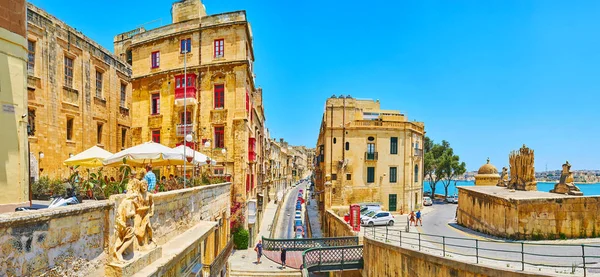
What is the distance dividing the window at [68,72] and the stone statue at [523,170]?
2680 cm

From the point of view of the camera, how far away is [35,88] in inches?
568

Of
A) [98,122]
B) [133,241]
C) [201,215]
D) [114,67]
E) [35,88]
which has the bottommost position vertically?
[201,215]

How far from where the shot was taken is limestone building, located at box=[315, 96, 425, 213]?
99.9ft

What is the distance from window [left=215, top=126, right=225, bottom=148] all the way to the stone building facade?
6.39 metres

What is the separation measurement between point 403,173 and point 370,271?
17.4m

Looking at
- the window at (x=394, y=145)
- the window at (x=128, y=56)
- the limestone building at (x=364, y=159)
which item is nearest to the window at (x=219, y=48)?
the window at (x=128, y=56)

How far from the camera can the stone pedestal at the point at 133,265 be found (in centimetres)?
433

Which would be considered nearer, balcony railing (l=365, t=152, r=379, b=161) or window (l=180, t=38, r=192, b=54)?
window (l=180, t=38, r=192, b=54)

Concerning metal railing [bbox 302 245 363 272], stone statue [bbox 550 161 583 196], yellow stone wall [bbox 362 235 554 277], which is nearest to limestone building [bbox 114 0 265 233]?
metal railing [bbox 302 245 363 272]

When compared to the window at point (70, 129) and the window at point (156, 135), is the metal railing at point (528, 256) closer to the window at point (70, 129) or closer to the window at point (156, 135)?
the window at point (70, 129)

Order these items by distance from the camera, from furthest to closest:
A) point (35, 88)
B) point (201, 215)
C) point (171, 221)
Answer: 1. point (35, 88)
2. point (201, 215)
3. point (171, 221)

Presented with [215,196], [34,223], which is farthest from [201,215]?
[34,223]

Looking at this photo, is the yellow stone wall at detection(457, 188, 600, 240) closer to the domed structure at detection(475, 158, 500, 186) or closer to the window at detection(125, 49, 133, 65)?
the domed structure at detection(475, 158, 500, 186)

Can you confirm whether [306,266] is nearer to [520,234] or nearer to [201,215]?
[201,215]
